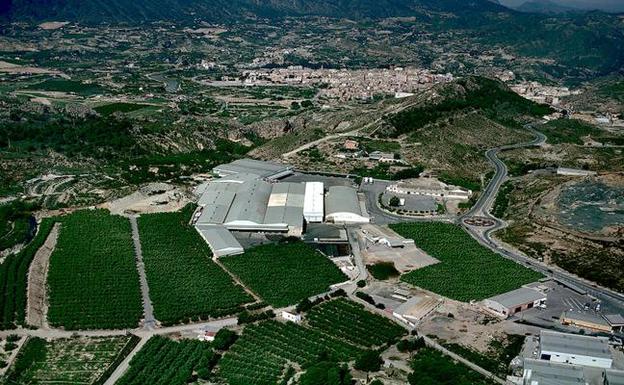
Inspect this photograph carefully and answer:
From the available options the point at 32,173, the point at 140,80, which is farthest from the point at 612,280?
the point at 140,80

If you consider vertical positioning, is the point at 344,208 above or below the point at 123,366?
above

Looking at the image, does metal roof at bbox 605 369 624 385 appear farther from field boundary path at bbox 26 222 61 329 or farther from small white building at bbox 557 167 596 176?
small white building at bbox 557 167 596 176

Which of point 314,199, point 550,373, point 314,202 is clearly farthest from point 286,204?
point 550,373

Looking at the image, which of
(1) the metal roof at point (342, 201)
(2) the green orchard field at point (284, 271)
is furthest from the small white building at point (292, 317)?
(1) the metal roof at point (342, 201)

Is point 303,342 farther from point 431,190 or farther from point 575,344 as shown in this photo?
point 431,190

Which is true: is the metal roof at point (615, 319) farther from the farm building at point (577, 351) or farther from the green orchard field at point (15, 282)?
the green orchard field at point (15, 282)
